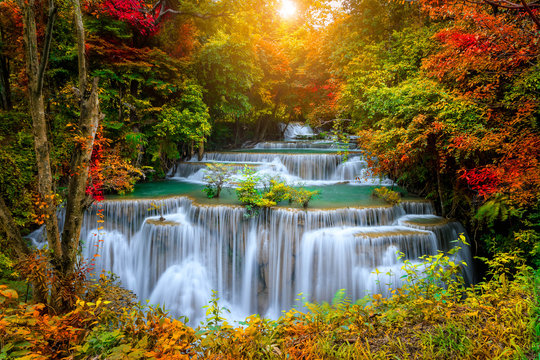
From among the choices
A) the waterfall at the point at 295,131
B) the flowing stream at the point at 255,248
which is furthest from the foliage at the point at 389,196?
the waterfall at the point at 295,131

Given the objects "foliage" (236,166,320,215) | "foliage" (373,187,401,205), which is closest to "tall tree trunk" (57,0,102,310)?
"foliage" (236,166,320,215)

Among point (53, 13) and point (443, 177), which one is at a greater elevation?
point (53, 13)

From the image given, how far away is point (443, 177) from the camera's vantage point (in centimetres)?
845

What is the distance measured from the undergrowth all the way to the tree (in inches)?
51.3

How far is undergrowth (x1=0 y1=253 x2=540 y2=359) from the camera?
7.73 feet

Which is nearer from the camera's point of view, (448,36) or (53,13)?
(53,13)

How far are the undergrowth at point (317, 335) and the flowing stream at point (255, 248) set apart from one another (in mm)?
3465

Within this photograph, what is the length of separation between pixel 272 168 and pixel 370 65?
20.4ft

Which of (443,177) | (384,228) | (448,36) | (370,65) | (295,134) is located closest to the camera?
(448,36)

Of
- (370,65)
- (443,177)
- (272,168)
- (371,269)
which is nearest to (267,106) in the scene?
(272,168)

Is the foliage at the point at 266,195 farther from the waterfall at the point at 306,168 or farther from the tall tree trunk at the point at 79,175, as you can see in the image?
the tall tree trunk at the point at 79,175

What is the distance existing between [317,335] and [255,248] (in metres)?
4.70

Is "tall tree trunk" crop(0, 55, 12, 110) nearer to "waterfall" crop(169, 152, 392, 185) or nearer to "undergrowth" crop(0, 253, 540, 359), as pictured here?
"waterfall" crop(169, 152, 392, 185)

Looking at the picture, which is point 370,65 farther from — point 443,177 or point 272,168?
point 272,168
